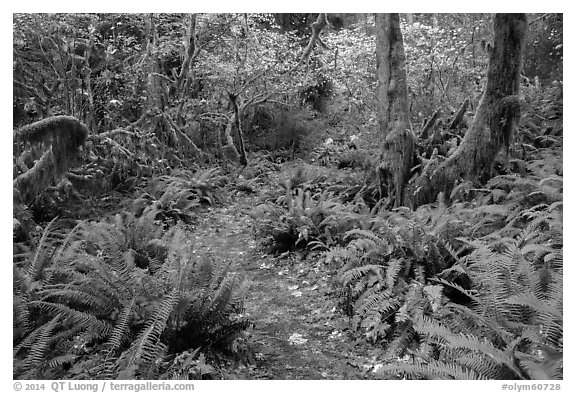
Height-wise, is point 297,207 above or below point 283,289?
above

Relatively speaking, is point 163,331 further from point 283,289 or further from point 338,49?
point 338,49

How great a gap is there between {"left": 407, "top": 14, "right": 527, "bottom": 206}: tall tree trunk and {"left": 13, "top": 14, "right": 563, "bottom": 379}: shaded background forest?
15.6 inches

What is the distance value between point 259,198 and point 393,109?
4.89 meters

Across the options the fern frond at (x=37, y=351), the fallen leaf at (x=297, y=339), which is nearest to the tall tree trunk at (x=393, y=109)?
the fallen leaf at (x=297, y=339)

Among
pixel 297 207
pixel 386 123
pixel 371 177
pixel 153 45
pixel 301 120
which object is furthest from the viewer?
pixel 301 120

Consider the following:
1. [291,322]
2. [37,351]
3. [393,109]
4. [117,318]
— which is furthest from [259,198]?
[37,351]

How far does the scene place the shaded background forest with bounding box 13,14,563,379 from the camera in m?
3.76

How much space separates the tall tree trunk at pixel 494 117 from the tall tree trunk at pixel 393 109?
79 centimetres

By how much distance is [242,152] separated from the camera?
1554 cm

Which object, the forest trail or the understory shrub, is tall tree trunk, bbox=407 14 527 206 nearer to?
the forest trail

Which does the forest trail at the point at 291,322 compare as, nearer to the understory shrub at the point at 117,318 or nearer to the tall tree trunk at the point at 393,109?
the understory shrub at the point at 117,318

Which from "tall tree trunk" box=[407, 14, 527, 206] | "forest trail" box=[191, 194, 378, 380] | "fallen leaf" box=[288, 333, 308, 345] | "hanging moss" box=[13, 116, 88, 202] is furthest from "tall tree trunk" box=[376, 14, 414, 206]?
"hanging moss" box=[13, 116, 88, 202]
